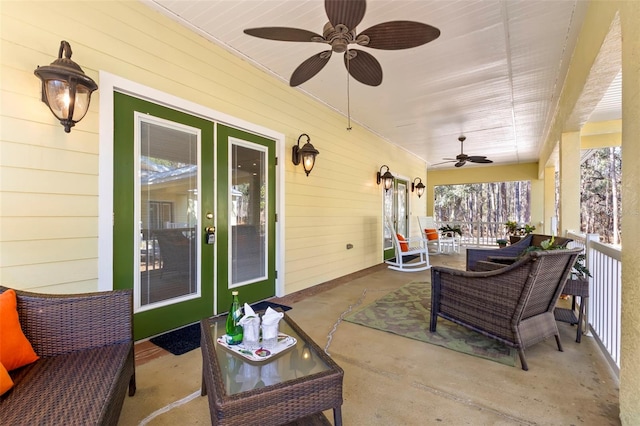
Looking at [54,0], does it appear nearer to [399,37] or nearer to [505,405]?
[399,37]

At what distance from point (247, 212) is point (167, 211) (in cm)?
93

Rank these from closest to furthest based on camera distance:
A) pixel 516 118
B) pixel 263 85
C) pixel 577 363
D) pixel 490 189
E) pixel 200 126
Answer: pixel 577 363 → pixel 200 126 → pixel 263 85 → pixel 516 118 → pixel 490 189

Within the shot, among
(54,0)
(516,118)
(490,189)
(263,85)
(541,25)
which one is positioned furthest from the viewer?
(490,189)

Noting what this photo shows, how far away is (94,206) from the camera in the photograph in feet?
7.20

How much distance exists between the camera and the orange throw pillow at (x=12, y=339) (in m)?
1.30

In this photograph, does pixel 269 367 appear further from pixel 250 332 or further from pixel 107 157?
pixel 107 157

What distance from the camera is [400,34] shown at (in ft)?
6.58

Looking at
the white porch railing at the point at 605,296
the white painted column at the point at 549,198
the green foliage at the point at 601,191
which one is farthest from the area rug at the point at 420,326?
the green foliage at the point at 601,191

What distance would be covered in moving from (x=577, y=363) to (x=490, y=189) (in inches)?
545

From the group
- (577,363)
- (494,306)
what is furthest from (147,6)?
(577,363)

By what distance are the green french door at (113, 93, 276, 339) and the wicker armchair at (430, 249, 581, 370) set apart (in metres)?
2.23

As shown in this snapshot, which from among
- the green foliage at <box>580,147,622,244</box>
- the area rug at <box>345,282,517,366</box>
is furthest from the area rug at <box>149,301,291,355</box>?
the green foliage at <box>580,147,622,244</box>

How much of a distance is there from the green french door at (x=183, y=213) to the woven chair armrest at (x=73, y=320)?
0.85 meters

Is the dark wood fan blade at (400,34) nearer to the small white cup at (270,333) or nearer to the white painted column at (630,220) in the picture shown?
the white painted column at (630,220)
